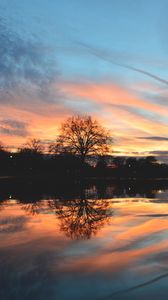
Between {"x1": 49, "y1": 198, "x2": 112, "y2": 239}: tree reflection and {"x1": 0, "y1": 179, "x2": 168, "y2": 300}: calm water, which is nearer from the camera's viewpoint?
{"x1": 0, "y1": 179, "x2": 168, "y2": 300}: calm water

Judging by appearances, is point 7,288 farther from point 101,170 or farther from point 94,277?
point 101,170

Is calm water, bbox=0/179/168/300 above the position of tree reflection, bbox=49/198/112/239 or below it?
below

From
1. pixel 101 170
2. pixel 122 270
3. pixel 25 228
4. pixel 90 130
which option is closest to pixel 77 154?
pixel 90 130

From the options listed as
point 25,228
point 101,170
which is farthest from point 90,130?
point 25,228

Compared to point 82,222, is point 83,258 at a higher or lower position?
lower

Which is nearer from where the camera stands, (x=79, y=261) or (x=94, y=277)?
(x=94, y=277)

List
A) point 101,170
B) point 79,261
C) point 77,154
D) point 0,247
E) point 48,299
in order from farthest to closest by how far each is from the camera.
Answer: point 101,170, point 77,154, point 0,247, point 79,261, point 48,299

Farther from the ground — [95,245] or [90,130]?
[90,130]

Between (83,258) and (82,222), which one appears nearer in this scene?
(83,258)

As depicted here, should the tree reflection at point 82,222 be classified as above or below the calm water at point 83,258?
above

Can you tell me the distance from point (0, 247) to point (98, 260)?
266cm

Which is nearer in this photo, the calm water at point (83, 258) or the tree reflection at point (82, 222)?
the calm water at point (83, 258)

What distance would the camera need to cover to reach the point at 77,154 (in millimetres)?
79938

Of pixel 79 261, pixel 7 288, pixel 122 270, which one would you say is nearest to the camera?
pixel 7 288
